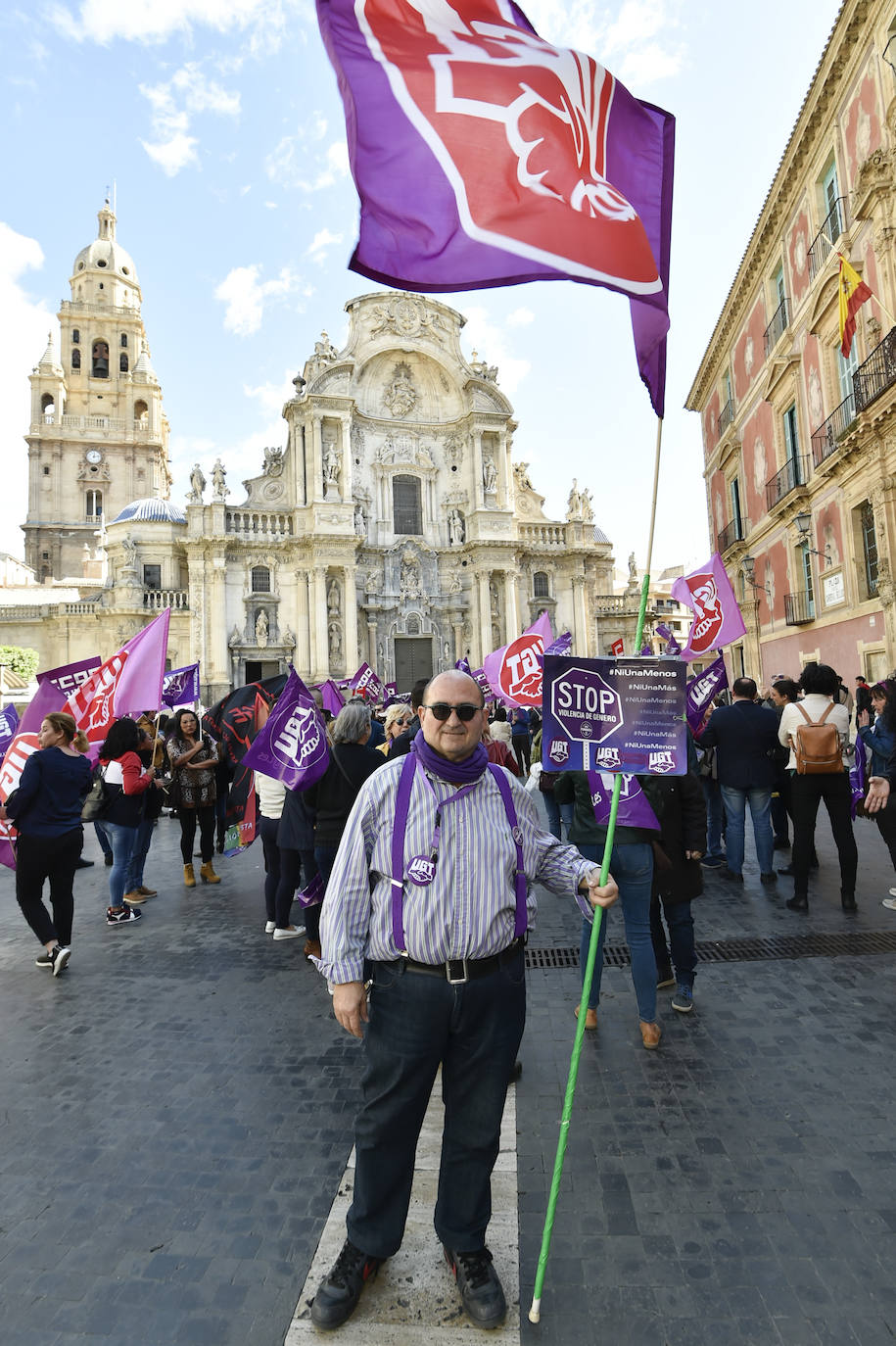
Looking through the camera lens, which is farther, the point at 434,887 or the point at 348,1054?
the point at 348,1054

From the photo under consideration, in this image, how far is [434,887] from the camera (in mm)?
2521

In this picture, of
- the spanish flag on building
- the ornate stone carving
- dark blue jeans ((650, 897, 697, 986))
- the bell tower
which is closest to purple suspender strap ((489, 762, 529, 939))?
dark blue jeans ((650, 897, 697, 986))

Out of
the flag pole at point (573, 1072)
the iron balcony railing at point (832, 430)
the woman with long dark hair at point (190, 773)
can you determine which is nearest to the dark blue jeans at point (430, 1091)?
the flag pole at point (573, 1072)

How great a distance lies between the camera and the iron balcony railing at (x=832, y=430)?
622 inches

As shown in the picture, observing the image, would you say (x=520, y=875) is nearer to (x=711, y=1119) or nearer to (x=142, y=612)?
(x=711, y=1119)

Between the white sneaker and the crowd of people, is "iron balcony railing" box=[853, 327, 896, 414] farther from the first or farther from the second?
the white sneaker

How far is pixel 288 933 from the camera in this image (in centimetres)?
669

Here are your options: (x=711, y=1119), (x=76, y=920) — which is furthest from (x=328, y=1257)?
(x=76, y=920)

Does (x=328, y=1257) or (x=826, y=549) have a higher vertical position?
(x=826, y=549)

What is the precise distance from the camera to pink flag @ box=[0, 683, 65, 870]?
6.03 metres

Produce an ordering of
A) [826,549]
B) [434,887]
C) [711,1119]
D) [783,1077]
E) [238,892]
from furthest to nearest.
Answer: [826,549]
[238,892]
[783,1077]
[711,1119]
[434,887]

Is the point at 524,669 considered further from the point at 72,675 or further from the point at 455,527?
the point at 455,527

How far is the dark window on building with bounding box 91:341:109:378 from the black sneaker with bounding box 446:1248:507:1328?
72185mm

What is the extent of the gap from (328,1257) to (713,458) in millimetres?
28682
